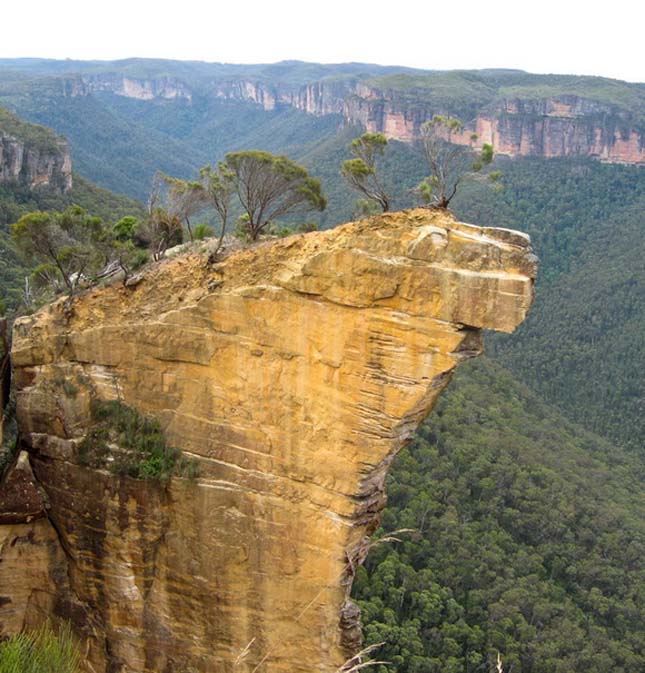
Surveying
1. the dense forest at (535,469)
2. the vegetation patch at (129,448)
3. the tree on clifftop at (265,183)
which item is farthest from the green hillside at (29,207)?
the tree on clifftop at (265,183)

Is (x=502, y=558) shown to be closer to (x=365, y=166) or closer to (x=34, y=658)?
(x=365, y=166)

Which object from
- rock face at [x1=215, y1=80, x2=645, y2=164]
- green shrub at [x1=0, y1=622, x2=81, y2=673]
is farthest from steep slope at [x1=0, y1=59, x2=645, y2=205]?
green shrub at [x1=0, y1=622, x2=81, y2=673]

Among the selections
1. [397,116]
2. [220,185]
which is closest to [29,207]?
[220,185]

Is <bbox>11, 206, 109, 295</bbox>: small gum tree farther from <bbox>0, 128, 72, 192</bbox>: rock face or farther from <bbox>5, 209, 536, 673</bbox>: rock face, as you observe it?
<bbox>0, 128, 72, 192</bbox>: rock face

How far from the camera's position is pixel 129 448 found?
1325 centimetres

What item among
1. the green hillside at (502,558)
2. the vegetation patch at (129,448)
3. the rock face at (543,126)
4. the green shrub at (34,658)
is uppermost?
the rock face at (543,126)

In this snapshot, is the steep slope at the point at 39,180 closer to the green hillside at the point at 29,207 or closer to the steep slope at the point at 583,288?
the green hillside at the point at 29,207

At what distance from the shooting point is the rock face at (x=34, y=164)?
51.0 m

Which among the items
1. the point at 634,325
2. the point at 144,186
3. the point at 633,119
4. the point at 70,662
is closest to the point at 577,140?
the point at 633,119

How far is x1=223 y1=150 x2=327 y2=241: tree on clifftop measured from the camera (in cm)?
1416

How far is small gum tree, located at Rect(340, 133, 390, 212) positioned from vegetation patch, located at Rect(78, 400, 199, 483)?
19.6 feet

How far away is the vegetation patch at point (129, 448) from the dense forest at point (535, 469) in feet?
22.3

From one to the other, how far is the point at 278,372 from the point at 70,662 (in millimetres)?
5469

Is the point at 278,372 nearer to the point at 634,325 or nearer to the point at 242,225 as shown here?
the point at 242,225
